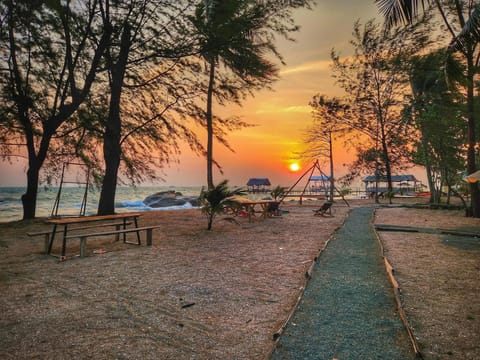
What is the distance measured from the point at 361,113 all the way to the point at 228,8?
64.5 feet

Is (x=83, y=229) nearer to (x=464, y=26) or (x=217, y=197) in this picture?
(x=217, y=197)

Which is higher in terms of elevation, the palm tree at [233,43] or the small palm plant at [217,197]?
the palm tree at [233,43]

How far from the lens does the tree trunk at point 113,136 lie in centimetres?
1449

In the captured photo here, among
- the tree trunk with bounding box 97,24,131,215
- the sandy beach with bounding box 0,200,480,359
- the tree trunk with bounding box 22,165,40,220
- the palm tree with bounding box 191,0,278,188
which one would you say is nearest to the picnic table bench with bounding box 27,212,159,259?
the sandy beach with bounding box 0,200,480,359

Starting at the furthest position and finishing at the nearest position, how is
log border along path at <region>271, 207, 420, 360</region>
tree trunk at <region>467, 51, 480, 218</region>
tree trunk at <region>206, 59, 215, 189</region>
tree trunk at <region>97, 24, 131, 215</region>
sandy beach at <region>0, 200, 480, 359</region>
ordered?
tree trunk at <region>206, 59, 215, 189</region>
tree trunk at <region>97, 24, 131, 215</region>
tree trunk at <region>467, 51, 480, 218</region>
sandy beach at <region>0, 200, 480, 359</region>
log border along path at <region>271, 207, 420, 360</region>

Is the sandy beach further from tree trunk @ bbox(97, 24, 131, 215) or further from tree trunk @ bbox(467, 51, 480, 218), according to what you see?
tree trunk @ bbox(467, 51, 480, 218)

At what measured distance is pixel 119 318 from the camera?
3754 mm

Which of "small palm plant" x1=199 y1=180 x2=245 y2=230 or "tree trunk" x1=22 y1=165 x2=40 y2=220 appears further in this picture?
"tree trunk" x1=22 y1=165 x2=40 y2=220

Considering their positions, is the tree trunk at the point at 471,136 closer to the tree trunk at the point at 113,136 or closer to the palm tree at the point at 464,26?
the palm tree at the point at 464,26

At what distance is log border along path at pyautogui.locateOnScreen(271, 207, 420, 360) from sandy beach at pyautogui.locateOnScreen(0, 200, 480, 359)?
190 millimetres

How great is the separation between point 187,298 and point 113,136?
11975 millimetres

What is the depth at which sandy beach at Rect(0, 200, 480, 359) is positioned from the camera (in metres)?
3.13

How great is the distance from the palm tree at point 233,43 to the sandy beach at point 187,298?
390 inches

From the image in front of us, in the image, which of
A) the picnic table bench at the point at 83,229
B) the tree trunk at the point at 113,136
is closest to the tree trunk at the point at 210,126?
the tree trunk at the point at 113,136
